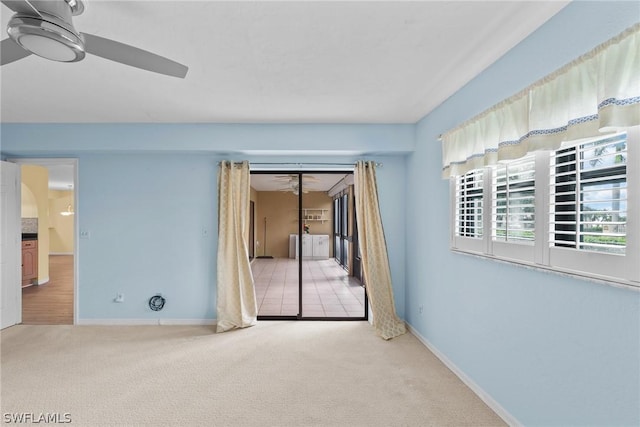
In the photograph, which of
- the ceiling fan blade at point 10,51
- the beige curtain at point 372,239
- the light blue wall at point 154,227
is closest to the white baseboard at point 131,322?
the light blue wall at point 154,227

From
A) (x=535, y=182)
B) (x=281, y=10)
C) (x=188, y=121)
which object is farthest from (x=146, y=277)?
(x=535, y=182)

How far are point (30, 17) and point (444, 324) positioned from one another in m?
3.57

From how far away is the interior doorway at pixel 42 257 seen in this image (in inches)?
165

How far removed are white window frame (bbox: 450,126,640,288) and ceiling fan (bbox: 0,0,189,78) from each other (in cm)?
224

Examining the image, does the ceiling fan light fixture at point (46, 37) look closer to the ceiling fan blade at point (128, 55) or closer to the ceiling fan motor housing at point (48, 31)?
the ceiling fan motor housing at point (48, 31)

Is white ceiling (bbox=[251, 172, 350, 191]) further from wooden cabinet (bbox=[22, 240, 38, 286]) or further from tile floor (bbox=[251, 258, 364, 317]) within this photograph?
wooden cabinet (bbox=[22, 240, 38, 286])

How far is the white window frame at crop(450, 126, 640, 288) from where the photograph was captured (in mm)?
1348

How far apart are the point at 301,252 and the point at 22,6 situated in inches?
137

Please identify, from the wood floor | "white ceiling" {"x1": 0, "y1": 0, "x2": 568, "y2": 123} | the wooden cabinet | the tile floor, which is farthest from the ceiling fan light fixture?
the wooden cabinet

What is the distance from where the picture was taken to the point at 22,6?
4.30 feet

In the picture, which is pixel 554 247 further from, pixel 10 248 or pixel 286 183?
pixel 286 183

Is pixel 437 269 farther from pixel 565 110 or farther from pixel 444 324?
pixel 565 110

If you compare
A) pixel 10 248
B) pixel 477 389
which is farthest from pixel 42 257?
pixel 477 389

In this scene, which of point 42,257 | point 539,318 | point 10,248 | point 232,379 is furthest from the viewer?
point 42,257
